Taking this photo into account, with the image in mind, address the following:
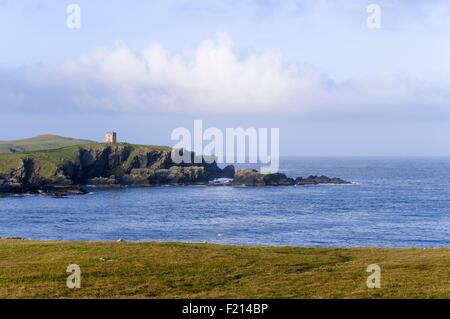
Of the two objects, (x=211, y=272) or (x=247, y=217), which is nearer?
(x=211, y=272)

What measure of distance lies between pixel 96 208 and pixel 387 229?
78.8 m

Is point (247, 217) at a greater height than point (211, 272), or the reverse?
point (211, 272)

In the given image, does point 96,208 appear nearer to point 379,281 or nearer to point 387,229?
point 387,229

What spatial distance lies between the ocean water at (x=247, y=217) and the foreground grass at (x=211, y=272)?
4550 cm

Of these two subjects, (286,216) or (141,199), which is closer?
(286,216)

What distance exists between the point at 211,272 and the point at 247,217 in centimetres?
9441

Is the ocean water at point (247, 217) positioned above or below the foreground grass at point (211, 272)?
below

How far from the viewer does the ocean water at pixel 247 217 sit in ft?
296

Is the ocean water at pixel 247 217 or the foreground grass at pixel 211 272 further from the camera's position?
the ocean water at pixel 247 217

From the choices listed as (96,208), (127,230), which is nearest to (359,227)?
(127,230)

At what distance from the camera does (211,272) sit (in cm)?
2808

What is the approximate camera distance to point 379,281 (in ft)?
84.1

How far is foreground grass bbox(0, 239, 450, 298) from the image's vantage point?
922 inches
